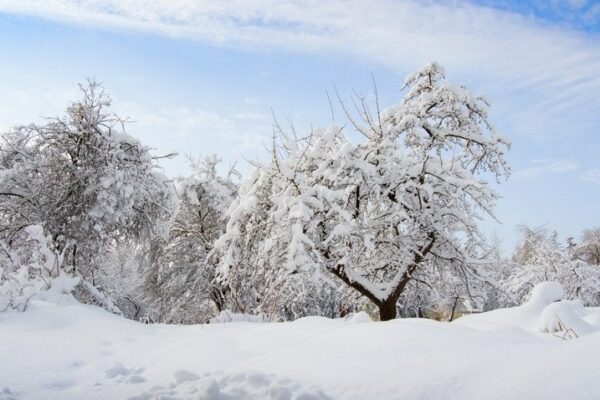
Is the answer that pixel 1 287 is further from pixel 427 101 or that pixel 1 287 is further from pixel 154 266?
pixel 154 266

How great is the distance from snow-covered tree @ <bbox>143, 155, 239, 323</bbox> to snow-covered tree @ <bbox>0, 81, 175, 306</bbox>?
6075 mm

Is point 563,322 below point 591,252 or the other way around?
the other way around

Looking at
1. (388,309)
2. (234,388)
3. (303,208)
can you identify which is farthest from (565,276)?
(234,388)

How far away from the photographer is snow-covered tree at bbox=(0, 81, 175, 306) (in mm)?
13117

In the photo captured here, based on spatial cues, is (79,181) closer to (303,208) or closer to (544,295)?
(303,208)

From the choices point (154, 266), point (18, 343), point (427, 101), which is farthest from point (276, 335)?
point (154, 266)

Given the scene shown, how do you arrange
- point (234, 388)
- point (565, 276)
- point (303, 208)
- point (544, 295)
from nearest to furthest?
point (234, 388), point (544, 295), point (303, 208), point (565, 276)

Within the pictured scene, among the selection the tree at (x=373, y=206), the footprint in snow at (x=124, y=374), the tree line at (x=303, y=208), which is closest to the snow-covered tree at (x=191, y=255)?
the tree line at (x=303, y=208)

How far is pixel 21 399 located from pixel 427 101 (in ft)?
34.5

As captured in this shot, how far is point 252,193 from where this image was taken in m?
10.6

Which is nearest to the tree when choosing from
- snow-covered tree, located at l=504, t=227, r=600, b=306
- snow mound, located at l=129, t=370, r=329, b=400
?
snow mound, located at l=129, t=370, r=329, b=400

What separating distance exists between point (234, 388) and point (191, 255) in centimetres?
1777

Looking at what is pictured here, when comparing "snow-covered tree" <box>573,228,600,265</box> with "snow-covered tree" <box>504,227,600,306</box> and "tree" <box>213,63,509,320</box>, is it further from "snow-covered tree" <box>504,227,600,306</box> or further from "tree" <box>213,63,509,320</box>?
"tree" <box>213,63,509,320</box>

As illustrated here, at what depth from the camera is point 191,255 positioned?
20.8 meters
